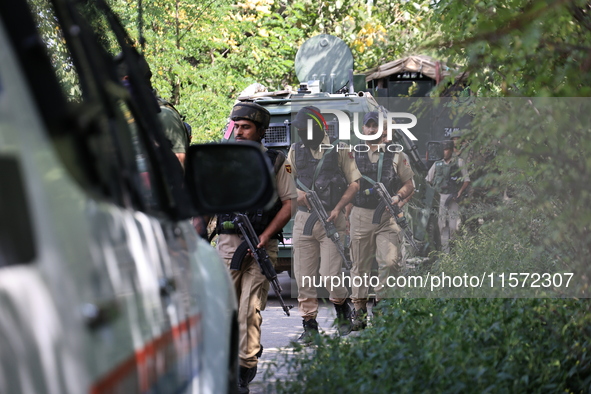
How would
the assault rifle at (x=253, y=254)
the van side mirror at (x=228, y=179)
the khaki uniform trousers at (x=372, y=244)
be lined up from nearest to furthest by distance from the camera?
1. the van side mirror at (x=228, y=179)
2. the assault rifle at (x=253, y=254)
3. the khaki uniform trousers at (x=372, y=244)

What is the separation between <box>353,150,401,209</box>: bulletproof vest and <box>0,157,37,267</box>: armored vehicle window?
28.0ft

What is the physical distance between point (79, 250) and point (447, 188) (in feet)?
38.2

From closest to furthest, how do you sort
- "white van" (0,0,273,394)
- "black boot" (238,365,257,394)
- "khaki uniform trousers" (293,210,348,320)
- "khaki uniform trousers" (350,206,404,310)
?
"white van" (0,0,273,394)
"black boot" (238,365,257,394)
"khaki uniform trousers" (293,210,348,320)
"khaki uniform trousers" (350,206,404,310)

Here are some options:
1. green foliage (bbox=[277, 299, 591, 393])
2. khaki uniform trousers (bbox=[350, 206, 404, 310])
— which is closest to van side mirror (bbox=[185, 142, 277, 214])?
green foliage (bbox=[277, 299, 591, 393])

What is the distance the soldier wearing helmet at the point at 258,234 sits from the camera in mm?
6207

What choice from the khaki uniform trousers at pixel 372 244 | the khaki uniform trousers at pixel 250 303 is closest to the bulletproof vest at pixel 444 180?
the khaki uniform trousers at pixel 372 244

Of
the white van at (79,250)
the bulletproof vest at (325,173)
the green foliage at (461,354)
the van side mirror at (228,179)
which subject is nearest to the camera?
the white van at (79,250)

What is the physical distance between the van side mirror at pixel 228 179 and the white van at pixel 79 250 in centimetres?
56

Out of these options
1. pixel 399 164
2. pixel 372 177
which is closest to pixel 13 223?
pixel 372 177

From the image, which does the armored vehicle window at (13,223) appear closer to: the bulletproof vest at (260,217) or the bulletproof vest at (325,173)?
the bulletproof vest at (260,217)

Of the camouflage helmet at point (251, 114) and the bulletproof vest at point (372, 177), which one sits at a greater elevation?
the camouflage helmet at point (251, 114)

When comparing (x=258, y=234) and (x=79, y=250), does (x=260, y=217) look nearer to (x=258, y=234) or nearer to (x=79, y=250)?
(x=258, y=234)

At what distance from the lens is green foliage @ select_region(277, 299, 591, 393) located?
13.1ft

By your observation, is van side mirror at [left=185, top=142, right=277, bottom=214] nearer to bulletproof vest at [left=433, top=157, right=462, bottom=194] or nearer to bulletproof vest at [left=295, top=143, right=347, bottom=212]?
bulletproof vest at [left=295, top=143, right=347, bottom=212]
